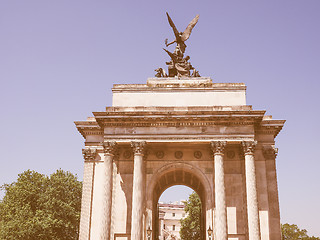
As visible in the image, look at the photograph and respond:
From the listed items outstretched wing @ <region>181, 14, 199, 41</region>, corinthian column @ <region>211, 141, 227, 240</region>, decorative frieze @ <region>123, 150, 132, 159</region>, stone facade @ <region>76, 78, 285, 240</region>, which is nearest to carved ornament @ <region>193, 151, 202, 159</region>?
stone facade @ <region>76, 78, 285, 240</region>

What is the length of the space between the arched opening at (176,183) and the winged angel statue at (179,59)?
34.4 ft

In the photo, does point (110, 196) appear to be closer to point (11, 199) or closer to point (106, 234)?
point (106, 234)

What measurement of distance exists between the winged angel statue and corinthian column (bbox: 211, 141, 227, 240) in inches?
398

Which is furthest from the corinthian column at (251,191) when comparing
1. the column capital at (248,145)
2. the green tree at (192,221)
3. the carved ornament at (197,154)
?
the green tree at (192,221)

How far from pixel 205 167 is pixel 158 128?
597 centimetres

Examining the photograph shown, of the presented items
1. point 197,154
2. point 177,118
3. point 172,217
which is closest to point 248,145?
point 197,154

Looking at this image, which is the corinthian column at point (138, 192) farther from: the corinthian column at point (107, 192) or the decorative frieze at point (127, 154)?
the decorative frieze at point (127, 154)

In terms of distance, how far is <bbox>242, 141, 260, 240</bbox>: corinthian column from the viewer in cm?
2855

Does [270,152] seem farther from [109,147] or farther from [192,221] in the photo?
[192,221]

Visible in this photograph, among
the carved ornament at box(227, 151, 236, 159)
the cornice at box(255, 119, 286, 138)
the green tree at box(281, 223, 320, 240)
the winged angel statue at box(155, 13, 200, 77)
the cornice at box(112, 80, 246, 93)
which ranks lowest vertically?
the green tree at box(281, 223, 320, 240)

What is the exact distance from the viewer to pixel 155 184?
33281 millimetres

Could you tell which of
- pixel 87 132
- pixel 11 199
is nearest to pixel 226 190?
pixel 87 132

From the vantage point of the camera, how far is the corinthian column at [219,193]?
28.4m

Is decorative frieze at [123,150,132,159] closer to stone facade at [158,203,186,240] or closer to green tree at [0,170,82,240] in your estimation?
green tree at [0,170,82,240]
